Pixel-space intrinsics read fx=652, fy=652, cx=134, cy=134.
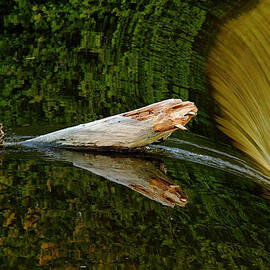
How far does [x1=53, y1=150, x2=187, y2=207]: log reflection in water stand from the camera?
604 cm

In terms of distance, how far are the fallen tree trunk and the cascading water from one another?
1599mm

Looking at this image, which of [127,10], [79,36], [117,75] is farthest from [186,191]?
[127,10]

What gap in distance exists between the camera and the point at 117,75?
1065 centimetres

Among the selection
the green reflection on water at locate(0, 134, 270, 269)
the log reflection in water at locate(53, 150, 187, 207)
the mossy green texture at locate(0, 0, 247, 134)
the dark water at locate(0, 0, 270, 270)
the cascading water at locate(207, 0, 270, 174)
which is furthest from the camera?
the mossy green texture at locate(0, 0, 247, 134)

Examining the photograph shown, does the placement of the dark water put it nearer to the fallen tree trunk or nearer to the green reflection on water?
the green reflection on water

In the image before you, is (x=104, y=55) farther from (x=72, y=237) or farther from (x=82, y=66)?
(x=72, y=237)

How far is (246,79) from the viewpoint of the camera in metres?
10.7

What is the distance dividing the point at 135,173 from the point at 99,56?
561cm

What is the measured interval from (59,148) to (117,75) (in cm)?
381

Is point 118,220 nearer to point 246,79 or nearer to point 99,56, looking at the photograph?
point 246,79

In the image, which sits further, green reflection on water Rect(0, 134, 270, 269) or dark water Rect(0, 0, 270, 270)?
dark water Rect(0, 0, 270, 270)

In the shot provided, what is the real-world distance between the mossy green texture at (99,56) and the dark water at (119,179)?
1.4 inches

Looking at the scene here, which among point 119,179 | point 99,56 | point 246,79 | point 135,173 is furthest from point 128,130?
A: point 99,56

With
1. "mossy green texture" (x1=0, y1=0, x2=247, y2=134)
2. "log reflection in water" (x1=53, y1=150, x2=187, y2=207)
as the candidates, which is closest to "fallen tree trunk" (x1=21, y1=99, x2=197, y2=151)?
"log reflection in water" (x1=53, y1=150, x2=187, y2=207)
